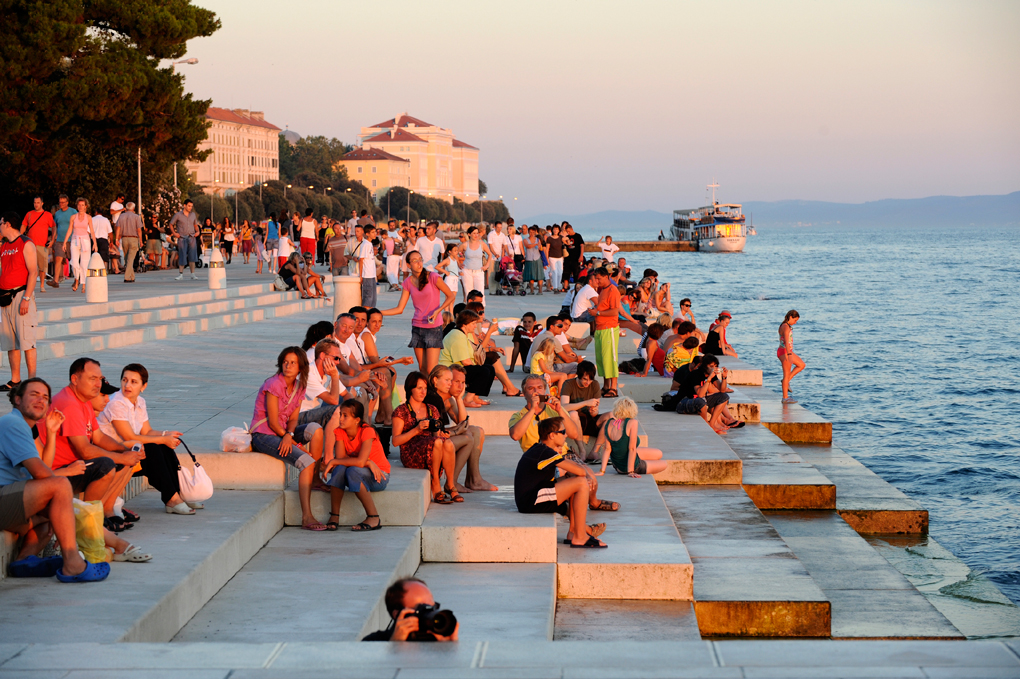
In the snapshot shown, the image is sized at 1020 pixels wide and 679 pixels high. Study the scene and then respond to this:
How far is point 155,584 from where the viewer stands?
16.8 feet

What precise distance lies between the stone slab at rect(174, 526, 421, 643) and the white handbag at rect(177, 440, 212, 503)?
0.50 m

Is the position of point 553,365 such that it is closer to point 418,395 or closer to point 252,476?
point 418,395

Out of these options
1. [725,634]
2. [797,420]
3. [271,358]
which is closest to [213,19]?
[271,358]

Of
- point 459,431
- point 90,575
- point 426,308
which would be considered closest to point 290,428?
point 459,431

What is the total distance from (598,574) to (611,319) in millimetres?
5496

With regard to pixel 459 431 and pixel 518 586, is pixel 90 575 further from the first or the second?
pixel 459 431

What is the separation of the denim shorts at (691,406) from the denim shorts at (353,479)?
580cm

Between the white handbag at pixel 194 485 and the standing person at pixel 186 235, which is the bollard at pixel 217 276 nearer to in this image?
the standing person at pixel 186 235

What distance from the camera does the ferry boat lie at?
122438mm

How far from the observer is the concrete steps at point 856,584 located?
280 inches

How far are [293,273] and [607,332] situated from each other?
38.5ft

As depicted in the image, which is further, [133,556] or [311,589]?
[311,589]

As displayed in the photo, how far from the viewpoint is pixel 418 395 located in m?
7.64

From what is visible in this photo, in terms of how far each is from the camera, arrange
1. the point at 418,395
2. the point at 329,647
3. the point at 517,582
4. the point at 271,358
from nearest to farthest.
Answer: the point at 329,647 → the point at 517,582 → the point at 418,395 → the point at 271,358
